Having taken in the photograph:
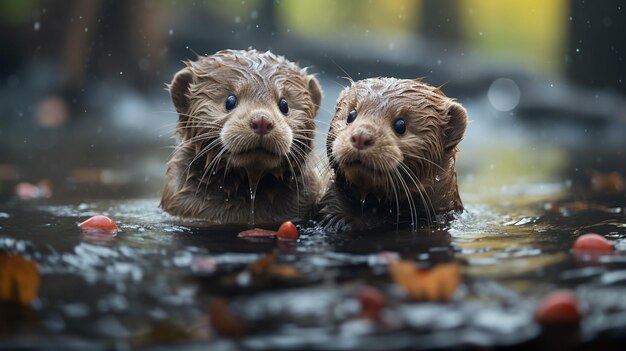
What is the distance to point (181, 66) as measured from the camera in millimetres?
18797

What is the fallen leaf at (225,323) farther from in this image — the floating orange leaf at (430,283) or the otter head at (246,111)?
the otter head at (246,111)

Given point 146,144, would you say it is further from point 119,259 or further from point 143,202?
point 119,259

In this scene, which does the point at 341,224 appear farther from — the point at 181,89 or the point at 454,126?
the point at 181,89

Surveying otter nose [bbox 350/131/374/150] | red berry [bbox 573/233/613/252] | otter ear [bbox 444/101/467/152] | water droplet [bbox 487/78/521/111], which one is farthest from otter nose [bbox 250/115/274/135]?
water droplet [bbox 487/78/521/111]

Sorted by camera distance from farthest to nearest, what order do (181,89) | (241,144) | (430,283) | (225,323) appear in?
(181,89) → (241,144) → (430,283) → (225,323)

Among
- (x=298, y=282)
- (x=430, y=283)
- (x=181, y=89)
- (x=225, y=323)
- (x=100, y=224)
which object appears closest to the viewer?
(x=225, y=323)

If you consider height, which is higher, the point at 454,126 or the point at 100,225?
the point at 454,126

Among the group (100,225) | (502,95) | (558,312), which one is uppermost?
(502,95)

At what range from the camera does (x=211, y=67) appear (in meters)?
6.30

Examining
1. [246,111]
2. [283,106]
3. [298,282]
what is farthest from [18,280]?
[283,106]

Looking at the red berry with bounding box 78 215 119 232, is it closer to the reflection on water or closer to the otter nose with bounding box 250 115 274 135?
the reflection on water

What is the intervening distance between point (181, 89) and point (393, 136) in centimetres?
181

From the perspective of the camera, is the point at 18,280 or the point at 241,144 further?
the point at 241,144

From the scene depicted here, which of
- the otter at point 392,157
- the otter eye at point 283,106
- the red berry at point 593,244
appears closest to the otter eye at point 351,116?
the otter at point 392,157
